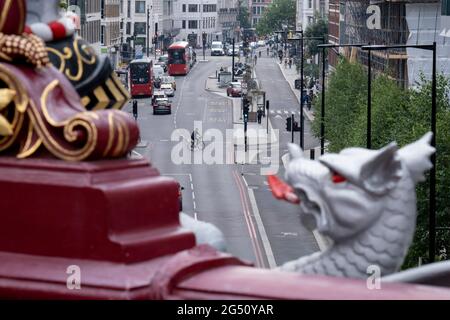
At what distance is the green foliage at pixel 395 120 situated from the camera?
51.4m

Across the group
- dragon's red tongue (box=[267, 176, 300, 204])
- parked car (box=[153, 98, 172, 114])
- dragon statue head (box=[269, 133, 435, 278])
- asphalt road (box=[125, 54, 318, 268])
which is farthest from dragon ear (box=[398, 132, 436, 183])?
parked car (box=[153, 98, 172, 114])

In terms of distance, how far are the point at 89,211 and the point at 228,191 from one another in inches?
2900

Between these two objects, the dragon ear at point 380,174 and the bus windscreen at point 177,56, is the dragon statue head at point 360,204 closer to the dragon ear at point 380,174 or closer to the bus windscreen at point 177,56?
the dragon ear at point 380,174

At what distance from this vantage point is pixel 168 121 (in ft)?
428

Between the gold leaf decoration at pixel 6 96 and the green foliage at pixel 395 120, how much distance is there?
36224 millimetres

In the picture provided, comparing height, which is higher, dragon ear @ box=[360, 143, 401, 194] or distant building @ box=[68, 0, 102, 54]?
dragon ear @ box=[360, 143, 401, 194]

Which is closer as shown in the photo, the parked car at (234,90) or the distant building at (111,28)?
the parked car at (234,90)

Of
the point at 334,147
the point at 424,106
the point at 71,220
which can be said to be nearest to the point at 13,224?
the point at 71,220

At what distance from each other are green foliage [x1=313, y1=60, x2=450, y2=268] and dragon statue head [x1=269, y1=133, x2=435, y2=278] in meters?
35.3

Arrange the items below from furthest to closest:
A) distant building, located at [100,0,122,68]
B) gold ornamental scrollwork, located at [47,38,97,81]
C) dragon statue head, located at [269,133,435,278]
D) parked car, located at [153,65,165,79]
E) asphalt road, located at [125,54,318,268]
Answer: parked car, located at [153,65,165,79] < distant building, located at [100,0,122,68] < asphalt road, located at [125,54,318,268] < gold ornamental scrollwork, located at [47,38,97,81] < dragon statue head, located at [269,133,435,278]

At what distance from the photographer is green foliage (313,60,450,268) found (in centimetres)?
5141

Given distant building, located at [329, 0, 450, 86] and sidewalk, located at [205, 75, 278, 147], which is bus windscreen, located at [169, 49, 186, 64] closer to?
sidewalk, located at [205, 75, 278, 147]

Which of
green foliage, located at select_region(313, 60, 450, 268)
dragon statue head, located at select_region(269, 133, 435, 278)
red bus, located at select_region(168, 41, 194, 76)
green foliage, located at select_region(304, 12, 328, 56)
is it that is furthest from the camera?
red bus, located at select_region(168, 41, 194, 76)

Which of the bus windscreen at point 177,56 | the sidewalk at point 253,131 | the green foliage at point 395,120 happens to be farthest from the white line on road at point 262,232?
the bus windscreen at point 177,56
